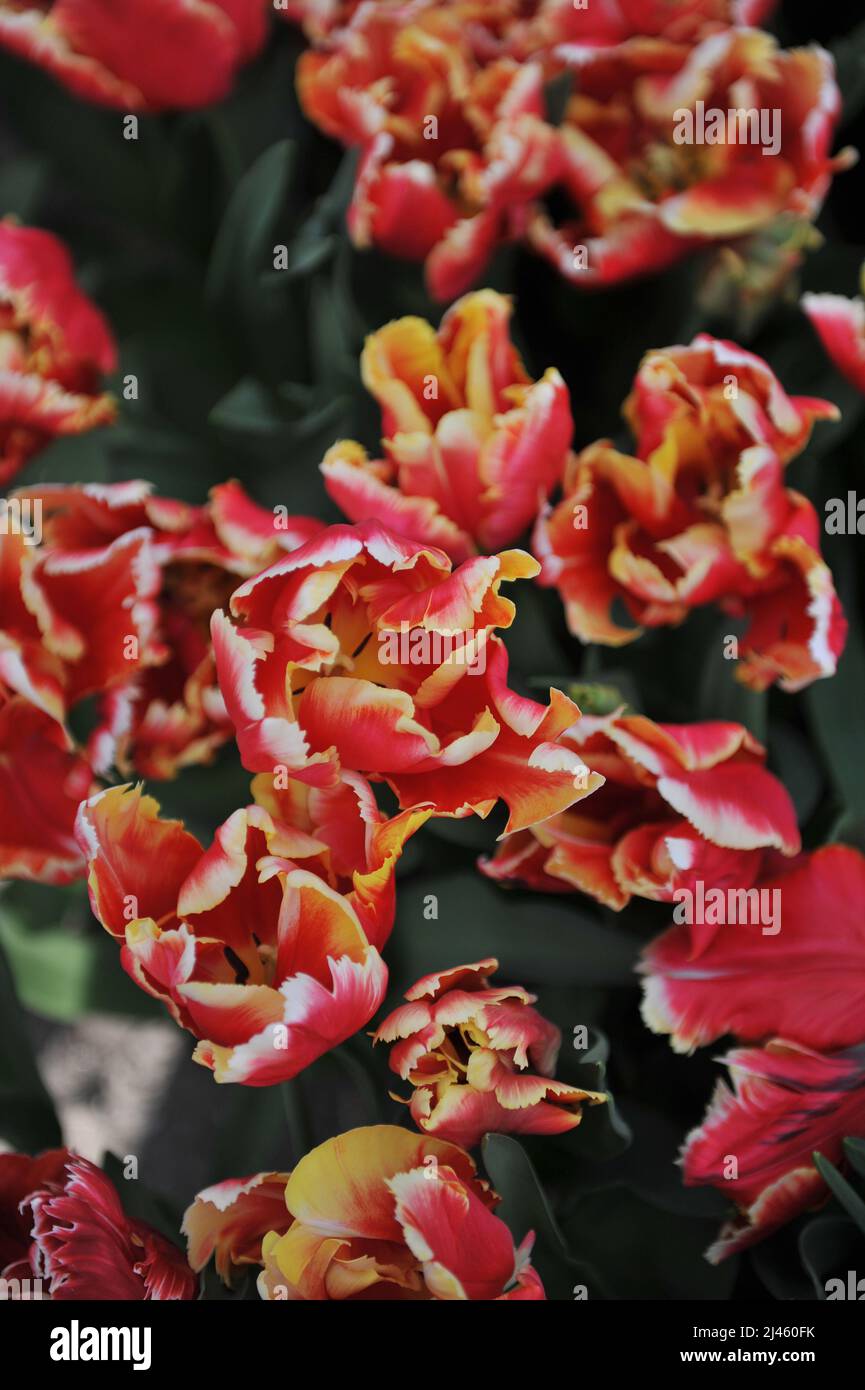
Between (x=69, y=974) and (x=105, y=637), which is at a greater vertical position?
(x=105, y=637)

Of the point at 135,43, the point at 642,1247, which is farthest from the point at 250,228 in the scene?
the point at 642,1247

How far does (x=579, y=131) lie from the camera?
20.1 inches

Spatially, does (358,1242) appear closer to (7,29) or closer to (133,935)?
(133,935)

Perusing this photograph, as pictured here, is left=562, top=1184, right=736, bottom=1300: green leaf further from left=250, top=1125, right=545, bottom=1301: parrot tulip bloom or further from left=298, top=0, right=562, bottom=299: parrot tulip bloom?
left=298, top=0, right=562, bottom=299: parrot tulip bloom

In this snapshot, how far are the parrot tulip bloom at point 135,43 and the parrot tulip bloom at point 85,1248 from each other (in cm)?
41

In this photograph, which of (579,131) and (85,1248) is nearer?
(85,1248)

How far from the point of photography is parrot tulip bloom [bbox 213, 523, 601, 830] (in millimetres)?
353

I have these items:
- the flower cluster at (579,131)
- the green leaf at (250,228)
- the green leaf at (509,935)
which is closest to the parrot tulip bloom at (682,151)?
the flower cluster at (579,131)

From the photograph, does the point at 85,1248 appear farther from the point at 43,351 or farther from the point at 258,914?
the point at 43,351

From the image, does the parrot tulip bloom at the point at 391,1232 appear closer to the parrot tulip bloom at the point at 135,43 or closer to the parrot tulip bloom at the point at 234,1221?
the parrot tulip bloom at the point at 234,1221

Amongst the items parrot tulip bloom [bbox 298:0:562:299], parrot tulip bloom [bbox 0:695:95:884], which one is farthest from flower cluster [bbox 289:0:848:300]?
parrot tulip bloom [bbox 0:695:95:884]

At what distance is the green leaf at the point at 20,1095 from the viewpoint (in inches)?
18.1

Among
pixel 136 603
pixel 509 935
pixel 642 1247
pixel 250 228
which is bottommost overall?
pixel 642 1247

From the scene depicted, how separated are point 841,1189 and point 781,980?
64mm
